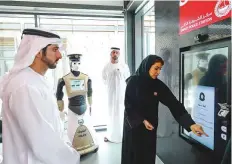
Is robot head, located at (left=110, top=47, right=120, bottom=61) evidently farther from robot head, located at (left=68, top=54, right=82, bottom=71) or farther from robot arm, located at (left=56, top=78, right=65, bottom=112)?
robot arm, located at (left=56, top=78, right=65, bottom=112)

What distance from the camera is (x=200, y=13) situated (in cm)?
162

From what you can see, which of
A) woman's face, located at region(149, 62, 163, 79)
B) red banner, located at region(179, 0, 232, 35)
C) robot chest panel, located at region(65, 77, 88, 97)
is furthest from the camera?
robot chest panel, located at region(65, 77, 88, 97)

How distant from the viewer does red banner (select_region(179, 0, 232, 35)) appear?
4.55ft

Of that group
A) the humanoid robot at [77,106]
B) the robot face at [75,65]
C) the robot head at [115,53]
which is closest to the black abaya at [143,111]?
the humanoid robot at [77,106]

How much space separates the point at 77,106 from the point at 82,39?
1488 mm

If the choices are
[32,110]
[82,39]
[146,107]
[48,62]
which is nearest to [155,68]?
[146,107]

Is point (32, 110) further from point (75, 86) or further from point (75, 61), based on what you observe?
point (75, 61)

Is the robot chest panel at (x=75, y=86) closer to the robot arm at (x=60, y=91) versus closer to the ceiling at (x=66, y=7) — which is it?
the robot arm at (x=60, y=91)

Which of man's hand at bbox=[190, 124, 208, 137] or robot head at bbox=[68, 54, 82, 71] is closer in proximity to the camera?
man's hand at bbox=[190, 124, 208, 137]

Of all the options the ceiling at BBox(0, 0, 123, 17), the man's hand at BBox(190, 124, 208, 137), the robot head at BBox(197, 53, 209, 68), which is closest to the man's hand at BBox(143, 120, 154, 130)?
the man's hand at BBox(190, 124, 208, 137)

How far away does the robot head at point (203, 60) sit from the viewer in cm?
155

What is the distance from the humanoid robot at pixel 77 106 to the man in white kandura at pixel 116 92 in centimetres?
48

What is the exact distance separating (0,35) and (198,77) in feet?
11.3

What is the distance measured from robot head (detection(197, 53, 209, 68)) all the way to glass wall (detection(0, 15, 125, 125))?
1.92 m
